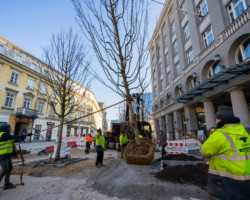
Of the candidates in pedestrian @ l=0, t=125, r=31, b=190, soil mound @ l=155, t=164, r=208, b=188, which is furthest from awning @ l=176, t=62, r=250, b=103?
pedestrian @ l=0, t=125, r=31, b=190

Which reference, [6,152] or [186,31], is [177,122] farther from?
[6,152]

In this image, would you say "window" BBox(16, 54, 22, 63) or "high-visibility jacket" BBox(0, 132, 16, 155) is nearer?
"high-visibility jacket" BBox(0, 132, 16, 155)

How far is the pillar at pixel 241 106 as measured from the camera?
8.28 metres

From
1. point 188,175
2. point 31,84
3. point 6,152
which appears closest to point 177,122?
point 188,175

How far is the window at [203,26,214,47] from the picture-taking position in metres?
11.8

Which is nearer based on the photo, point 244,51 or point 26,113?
point 244,51

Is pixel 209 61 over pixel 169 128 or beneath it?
over

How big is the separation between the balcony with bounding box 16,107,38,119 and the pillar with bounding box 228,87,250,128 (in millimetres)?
26393

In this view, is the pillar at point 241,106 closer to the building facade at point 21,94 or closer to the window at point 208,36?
the window at point 208,36

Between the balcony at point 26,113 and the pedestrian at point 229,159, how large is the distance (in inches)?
1002

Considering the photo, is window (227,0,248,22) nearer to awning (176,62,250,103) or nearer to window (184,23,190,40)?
awning (176,62,250,103)

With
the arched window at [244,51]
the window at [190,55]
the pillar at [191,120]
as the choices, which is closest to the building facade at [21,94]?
the pillar at [191,120]

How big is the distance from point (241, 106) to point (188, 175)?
7.62m

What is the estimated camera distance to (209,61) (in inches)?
451
